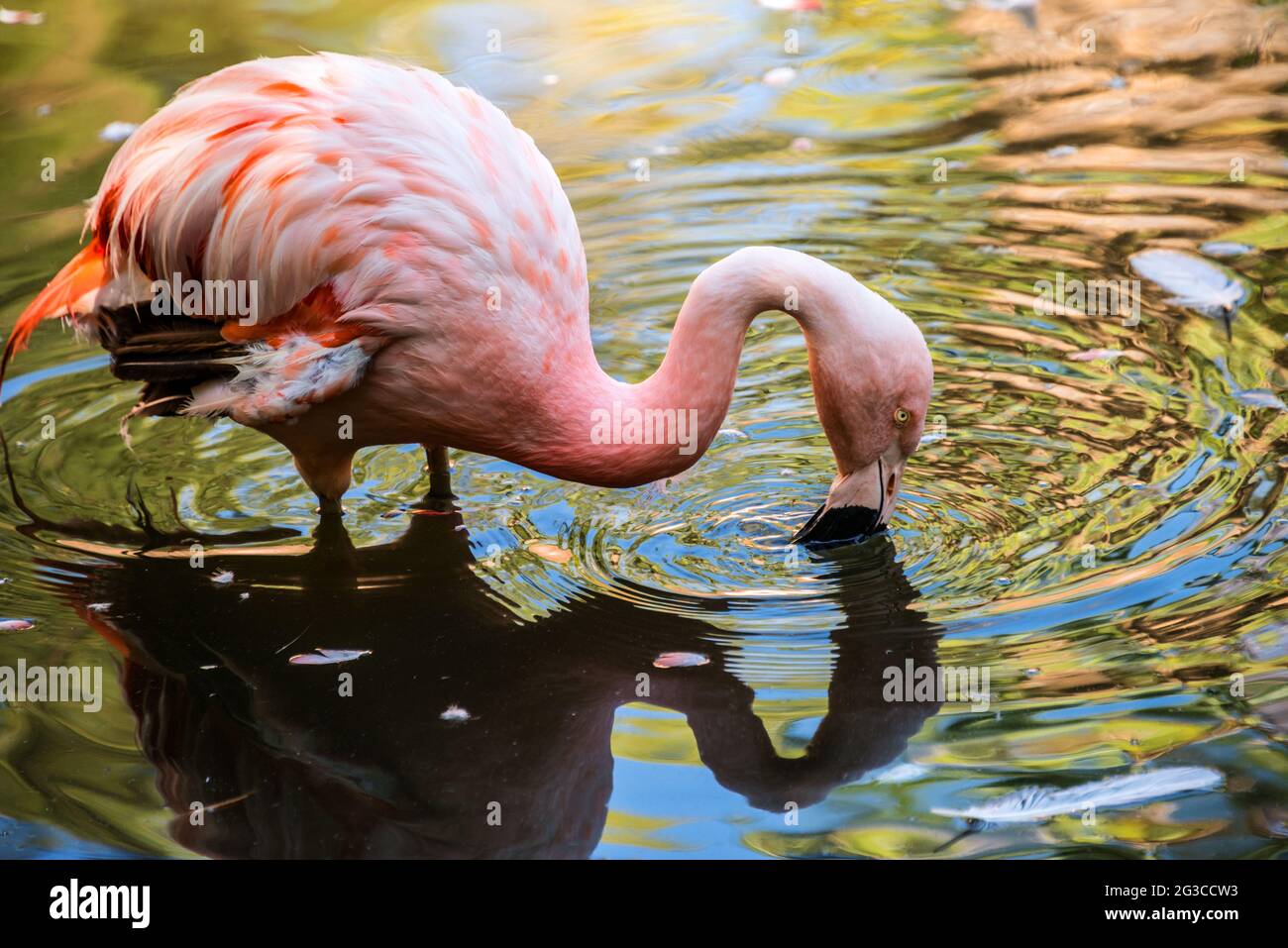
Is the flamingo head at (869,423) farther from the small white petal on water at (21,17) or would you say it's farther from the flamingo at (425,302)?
the small white petal on water at (21,17)

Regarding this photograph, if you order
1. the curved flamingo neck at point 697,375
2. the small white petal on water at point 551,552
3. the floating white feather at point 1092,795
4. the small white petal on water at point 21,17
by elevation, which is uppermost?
the small white petal on water at point 21,17

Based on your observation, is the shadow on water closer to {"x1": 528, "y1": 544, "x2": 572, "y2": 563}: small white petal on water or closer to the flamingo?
{"x1": 528, "y1": 544, "x2": 572, "y2": 563}: small white petal on water

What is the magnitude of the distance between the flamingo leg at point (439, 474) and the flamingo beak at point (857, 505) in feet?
4.63

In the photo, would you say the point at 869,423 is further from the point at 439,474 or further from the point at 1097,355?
the point at 1097,355

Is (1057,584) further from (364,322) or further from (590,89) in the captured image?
(590,89)

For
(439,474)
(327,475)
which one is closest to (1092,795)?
(439,474)

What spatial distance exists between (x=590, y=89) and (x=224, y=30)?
272cm

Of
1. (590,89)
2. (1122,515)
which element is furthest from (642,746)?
(590,89)

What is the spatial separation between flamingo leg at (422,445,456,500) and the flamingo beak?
1.41 meters

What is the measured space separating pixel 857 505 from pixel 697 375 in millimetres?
747

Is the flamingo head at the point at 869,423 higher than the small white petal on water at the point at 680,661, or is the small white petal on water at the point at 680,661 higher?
the flamingo head at the point at 869,423

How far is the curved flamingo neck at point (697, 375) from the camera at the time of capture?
4625mm

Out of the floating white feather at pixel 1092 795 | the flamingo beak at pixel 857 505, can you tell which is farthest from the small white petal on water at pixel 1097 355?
the floating white feather at pixel 1092 795

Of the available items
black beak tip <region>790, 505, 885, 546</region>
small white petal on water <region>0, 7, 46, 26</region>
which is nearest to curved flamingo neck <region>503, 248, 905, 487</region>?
black beak tip <region>790, 505, 885, 546</region>
